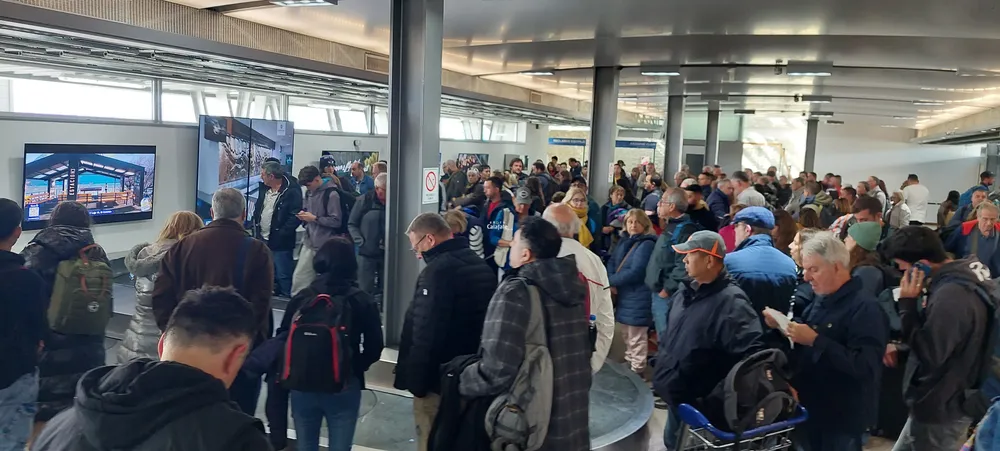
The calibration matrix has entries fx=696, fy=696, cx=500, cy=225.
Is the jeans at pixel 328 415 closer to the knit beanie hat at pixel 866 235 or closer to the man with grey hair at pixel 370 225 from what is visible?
the man with grey hair at pixel 370 225

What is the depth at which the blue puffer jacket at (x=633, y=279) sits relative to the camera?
19.8 ft

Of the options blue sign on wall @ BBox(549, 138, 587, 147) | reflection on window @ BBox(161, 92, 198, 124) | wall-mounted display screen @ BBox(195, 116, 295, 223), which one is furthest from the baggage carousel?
blue sign on wall @ BBox(549, 138, 587, 147)

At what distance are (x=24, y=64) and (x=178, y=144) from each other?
2300 mm

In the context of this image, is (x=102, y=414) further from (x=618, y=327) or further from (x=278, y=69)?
(x=278, y=69)

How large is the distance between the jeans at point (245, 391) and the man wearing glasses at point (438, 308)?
0.90m

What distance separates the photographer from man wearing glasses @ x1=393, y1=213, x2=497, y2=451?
3529 millimetres

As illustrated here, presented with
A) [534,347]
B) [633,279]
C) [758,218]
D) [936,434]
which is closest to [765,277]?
[758,218]

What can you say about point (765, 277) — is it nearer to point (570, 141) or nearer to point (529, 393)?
point (529, 393)

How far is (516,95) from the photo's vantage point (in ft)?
54.7

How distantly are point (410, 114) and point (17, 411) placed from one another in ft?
11.2

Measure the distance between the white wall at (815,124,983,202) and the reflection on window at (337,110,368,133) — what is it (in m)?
23.4

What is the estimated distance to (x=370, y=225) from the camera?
6957 millimetres

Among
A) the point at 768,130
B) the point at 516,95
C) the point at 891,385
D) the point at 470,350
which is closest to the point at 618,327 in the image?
the point at 891,385

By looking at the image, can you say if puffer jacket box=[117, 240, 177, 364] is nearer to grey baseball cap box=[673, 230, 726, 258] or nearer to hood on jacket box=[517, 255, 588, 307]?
hood on jacket box=[517, 255, 588, 307]
